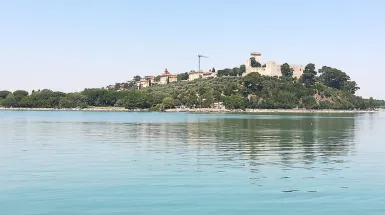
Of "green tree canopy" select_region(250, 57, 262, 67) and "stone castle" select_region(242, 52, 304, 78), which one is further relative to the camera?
"green tree canopy" select_region(250, 57, 262, 67)

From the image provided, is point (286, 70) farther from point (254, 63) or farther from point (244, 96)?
point (244, 96)

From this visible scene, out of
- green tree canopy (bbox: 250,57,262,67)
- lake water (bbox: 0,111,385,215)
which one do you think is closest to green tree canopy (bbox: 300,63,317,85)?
green tree canopy (bbox: 250,57,262,67)

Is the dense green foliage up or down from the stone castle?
down

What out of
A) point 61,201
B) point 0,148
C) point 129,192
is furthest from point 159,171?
point 0,148

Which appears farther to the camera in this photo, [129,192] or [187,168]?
[187,168]

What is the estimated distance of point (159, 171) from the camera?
21.8 m

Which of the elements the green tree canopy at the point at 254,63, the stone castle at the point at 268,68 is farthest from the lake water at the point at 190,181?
the green tree canopy at the point at 254,63

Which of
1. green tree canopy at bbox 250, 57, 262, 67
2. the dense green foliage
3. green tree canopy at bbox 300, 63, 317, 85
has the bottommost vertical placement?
the dense green foliage

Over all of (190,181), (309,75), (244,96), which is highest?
(309,75)

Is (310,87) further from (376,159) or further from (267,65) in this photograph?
(376,159)

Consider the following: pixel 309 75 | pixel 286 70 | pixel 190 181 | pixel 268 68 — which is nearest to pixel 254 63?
pixel 268 68

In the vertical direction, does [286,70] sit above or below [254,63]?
below

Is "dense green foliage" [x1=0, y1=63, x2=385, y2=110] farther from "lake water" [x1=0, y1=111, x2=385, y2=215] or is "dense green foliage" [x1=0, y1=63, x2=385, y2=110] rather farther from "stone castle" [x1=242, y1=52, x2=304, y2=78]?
"lake water" [x1=0, y1=111, x2=385, y2=215]

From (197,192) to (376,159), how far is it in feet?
47.6
